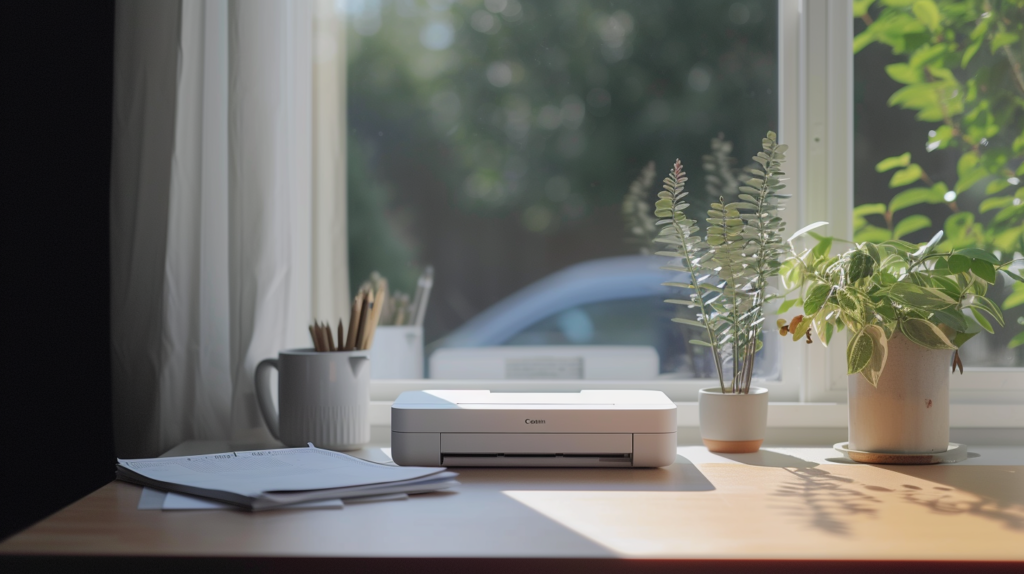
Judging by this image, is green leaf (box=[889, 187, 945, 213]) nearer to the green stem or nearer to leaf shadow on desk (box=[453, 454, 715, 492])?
the green stem

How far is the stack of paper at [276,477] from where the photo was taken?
2.63 feet

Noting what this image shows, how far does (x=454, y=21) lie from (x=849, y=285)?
84 cm

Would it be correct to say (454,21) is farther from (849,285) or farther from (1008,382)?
(1008,382)

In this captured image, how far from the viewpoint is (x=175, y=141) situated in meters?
1.20

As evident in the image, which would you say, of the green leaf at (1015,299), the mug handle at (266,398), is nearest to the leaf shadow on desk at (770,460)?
the green leaf at (1015,299)

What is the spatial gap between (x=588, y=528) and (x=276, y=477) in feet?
1.18

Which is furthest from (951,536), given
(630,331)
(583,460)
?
(630,331)

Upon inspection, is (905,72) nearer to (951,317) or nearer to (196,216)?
(951,317)

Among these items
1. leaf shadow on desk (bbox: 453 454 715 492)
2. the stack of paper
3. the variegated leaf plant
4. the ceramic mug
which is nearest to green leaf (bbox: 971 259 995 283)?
the variegated leaf plant

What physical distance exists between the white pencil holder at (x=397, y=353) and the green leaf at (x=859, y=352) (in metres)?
0.73

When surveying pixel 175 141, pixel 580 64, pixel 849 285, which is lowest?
pixel 849 285

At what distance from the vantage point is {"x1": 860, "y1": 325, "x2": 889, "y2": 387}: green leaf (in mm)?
1046

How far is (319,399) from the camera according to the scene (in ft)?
3.78

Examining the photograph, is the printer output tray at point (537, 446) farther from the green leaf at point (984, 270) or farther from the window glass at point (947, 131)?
the window glass at point (947, 131)
